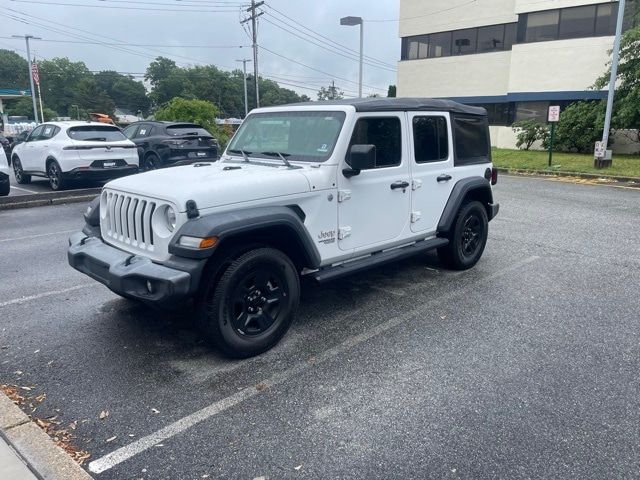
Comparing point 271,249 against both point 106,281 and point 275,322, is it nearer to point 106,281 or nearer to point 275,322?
point 275,322

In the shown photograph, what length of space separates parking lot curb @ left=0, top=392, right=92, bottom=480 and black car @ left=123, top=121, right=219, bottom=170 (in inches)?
426

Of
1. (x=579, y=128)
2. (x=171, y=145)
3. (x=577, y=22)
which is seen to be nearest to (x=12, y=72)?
(x=171, y=145)

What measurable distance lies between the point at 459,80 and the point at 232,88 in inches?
2799

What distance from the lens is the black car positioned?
1350 centimetres

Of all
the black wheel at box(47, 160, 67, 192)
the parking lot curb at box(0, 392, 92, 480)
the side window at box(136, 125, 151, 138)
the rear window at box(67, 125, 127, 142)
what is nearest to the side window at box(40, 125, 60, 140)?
the rear window at box(67, 125, 127, 142)

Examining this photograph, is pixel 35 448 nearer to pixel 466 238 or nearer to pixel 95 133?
pixel 466 238

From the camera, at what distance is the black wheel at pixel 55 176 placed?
38.0ft

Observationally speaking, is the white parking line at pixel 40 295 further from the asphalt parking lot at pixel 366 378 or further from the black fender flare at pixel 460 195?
the black fender flare at pixel 460 195

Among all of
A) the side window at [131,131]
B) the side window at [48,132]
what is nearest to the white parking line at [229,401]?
the side window at [48,132]

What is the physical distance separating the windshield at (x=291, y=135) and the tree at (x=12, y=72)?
110 m

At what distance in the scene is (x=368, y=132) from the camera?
468 cm

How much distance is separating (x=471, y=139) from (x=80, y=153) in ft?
29.6

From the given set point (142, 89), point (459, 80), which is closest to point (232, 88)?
point (142, 89)

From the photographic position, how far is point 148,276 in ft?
11.3
